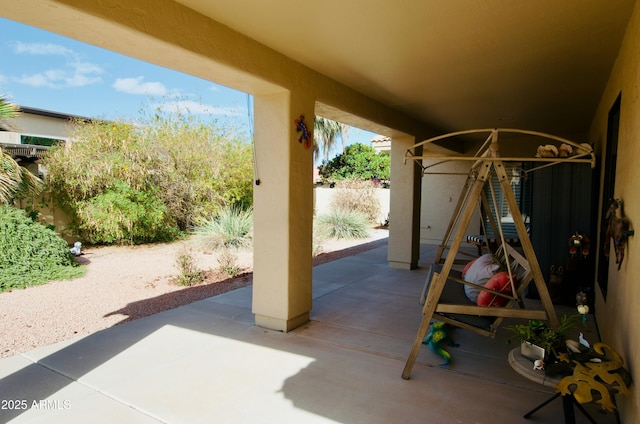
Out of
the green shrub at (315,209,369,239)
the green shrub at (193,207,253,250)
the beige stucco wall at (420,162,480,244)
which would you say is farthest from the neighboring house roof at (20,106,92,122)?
the beige stucco wall at (420,162,480,244)

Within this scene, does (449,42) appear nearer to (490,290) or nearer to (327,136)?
(490,290)

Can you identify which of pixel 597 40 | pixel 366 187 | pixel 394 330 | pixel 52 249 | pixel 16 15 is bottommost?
pixel 394 330

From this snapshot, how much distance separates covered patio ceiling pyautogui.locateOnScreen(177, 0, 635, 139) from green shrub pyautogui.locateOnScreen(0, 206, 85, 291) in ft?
16.4

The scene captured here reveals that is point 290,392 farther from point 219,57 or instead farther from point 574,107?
point 574,107

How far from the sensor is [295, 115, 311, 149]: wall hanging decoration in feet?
12.9

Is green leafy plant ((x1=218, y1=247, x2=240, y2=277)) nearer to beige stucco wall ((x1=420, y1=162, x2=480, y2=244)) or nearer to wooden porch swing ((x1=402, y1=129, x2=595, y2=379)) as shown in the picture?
wooden porch swing ((x1=402, y1=129, x2=595, y2=379))

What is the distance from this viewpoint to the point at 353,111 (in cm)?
489

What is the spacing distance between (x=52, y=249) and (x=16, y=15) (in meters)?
4.99

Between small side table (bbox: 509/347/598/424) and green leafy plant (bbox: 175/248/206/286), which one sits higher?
small side table (bbox: 509/347/598/424)

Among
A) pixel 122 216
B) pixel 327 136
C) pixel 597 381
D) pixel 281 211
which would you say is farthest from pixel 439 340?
pixel 327 136

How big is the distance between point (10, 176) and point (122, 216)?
272 cm

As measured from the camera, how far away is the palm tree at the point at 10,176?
5965 mm

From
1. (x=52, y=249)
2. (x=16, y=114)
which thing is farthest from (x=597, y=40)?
(x=16, y=114)

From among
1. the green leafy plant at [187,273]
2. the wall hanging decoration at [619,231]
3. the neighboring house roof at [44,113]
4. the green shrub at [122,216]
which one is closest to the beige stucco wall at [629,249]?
the wall hanging decoration at [619,231]
